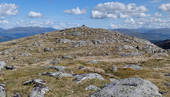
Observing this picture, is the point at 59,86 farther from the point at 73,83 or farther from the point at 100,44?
the point at 100,44

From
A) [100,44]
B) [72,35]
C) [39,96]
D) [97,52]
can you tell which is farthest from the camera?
[72,35]

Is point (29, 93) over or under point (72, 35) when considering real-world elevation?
under

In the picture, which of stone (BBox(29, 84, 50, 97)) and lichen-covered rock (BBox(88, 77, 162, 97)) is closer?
lichen-covered rock (BBox(88, 77, 162, 97))

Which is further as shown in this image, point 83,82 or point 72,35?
point 72,35

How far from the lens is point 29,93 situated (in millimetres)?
16953

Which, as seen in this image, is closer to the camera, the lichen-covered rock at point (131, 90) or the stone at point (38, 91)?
the lichen-covered rock at point (131, 90)

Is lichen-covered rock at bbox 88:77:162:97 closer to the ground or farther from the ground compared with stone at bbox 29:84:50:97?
farther from the ground

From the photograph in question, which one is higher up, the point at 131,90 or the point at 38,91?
the point at 131,90

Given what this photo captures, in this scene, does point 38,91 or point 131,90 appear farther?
point 38,91

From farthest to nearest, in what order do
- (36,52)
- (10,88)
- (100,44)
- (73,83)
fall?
(100,44)
(36,52)
(73,83)
(10,88)

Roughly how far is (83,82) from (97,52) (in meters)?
65.6

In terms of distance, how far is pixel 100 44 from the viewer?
347ft

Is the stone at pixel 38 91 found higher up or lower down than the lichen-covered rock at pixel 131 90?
lower down

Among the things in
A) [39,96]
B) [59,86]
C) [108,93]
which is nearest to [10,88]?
[39,96]
